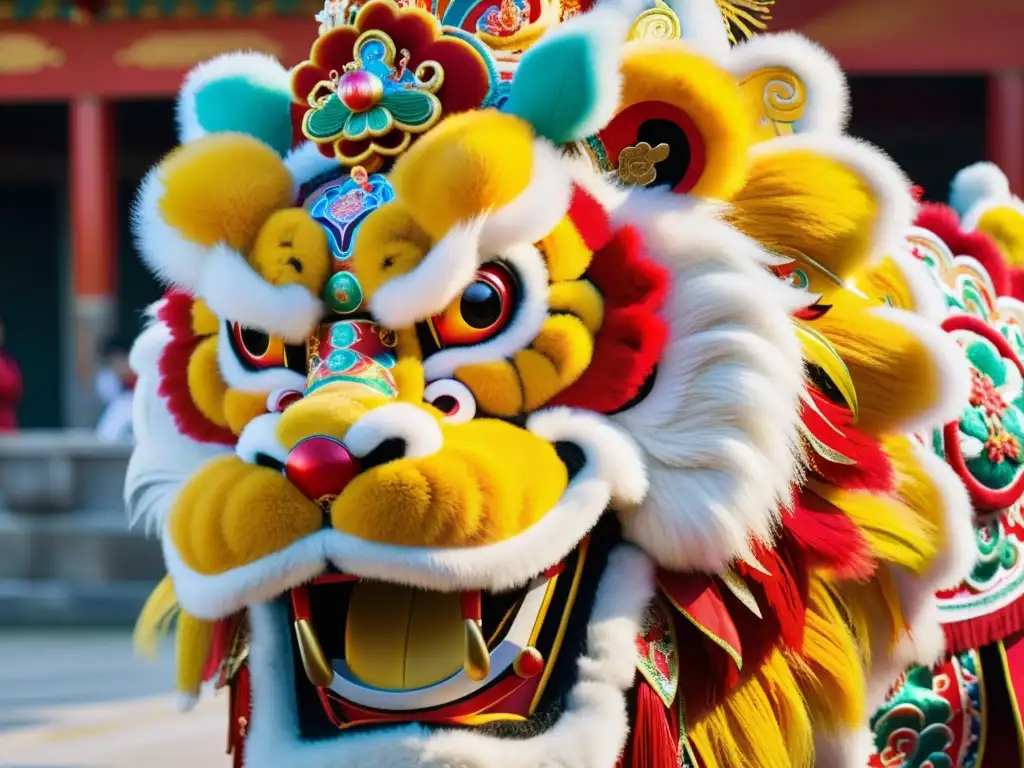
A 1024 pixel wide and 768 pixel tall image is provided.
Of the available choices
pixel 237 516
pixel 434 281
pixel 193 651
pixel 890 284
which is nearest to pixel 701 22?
pixel 890 284

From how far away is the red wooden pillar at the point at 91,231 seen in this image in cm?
1191

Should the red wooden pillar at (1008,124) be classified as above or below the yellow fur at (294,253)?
below

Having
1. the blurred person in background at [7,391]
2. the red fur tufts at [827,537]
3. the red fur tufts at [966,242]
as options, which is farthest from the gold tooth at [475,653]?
the blurred person in background at [7,391]

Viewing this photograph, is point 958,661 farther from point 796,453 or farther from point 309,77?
point 309,77

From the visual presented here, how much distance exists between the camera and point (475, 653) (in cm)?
167

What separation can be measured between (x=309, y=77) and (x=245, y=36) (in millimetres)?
10611

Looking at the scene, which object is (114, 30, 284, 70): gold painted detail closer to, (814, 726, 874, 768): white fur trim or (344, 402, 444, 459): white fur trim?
(814, 726, 874, 768): white fur trim

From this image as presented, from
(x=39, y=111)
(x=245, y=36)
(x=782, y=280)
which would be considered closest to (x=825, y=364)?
(x=782, y=280)

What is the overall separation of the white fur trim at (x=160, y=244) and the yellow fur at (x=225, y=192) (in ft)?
0.06

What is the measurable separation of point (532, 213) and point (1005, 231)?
4.60 ft

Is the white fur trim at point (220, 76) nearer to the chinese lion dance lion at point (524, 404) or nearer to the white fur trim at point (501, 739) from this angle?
the chinese lion dance lion at point (524, 404)

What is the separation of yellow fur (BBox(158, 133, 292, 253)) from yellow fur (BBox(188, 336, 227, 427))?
0.15 m

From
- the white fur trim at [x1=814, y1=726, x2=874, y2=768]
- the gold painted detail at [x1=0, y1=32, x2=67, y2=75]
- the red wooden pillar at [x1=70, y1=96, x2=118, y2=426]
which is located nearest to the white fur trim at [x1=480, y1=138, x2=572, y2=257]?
the white fur trim at [x1=814, y1=726, x2=874, y2=768]

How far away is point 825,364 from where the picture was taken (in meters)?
1.91
